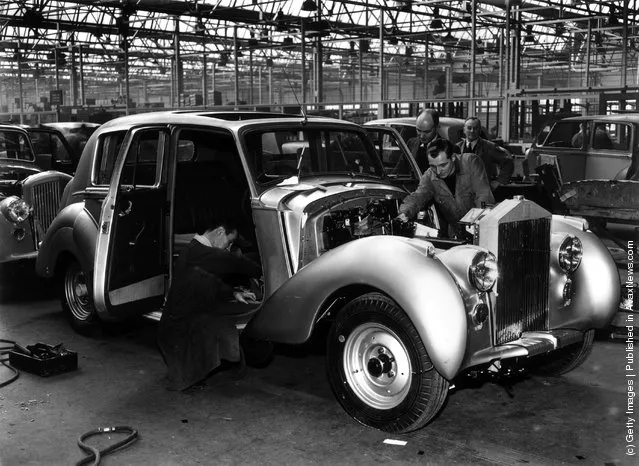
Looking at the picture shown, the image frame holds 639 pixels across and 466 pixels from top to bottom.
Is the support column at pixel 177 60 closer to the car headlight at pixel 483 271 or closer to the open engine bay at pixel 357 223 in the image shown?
the open engine bay at pixel 357 223

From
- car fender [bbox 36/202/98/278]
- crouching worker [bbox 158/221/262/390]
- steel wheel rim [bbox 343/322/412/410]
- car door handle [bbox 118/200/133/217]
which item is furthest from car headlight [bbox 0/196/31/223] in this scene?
steel wheel rim [bbox 343/322/412/410]

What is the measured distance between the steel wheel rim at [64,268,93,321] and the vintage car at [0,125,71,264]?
4.71 ft

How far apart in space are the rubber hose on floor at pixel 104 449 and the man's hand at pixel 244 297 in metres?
1.35

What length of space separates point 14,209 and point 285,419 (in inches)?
179

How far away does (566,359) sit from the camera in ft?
17.2

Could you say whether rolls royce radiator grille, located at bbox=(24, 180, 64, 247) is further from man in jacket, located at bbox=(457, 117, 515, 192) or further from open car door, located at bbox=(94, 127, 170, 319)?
man in jacket, located at bbox=(457, 117, 515, 192)

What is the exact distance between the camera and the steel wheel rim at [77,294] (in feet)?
21.4

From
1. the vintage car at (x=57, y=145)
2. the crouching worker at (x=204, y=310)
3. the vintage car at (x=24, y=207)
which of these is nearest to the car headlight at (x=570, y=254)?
the crouching worker at (x=204, y=310)

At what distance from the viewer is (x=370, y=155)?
20.3 feet

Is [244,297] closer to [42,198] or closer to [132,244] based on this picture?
[132,244]

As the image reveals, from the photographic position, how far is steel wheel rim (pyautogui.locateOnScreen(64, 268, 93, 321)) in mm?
6520

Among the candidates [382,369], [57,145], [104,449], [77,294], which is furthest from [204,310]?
[57,145]

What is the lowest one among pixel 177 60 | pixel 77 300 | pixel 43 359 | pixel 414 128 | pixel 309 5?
pixel 43 359

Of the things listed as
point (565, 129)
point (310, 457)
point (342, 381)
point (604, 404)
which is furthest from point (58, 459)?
point (565, 129)
